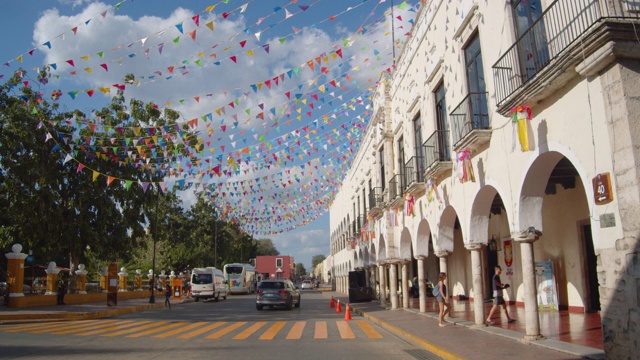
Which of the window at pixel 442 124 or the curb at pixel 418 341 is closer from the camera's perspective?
the curb at pixel 418 341

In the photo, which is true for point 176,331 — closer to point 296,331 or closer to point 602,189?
point 296,331

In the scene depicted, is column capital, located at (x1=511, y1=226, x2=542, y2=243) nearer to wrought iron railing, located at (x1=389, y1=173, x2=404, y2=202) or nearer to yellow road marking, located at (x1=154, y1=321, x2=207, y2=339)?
yellow road marking, located at (x1=154, y1=321, x2=207, y2=339)

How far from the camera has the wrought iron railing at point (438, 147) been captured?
46.6ft

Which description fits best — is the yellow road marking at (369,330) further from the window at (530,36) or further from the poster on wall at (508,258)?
the window at (530,36)

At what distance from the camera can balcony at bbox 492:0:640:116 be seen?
649 cm

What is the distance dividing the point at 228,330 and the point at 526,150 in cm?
985

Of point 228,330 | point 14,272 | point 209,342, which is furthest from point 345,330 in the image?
point 14,272

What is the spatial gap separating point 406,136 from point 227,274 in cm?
3545

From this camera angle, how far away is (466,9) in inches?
479

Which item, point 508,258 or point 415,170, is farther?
point 508,258

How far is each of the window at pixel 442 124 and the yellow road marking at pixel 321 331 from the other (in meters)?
5.86

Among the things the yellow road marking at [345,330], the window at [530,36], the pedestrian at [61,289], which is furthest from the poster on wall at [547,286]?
the pedestrian at [61,289]

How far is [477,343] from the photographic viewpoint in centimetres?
978

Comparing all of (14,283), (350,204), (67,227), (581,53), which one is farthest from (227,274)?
(581,53)
